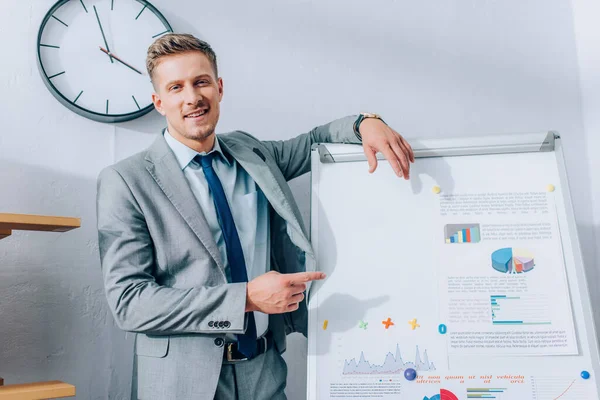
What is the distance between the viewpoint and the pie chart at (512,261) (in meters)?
1.44

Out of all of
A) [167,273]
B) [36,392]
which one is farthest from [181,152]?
[36,392]

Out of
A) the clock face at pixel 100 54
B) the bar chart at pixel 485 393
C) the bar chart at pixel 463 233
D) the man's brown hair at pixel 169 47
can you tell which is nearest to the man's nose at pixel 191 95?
the man's brown hair at pixel 169 47

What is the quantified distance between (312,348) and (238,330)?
0.22 m

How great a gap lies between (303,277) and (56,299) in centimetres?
72

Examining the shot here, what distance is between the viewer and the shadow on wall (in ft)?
5.32

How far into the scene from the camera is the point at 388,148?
155 cm

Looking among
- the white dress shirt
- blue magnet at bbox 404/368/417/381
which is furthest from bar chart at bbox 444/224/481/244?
the white dress shirt

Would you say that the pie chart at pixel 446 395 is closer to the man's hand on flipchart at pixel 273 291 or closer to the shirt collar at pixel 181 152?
the man's hand on flipchart at pixel 273 291

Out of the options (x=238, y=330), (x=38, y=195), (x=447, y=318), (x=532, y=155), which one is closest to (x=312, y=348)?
(x=238, y=330)

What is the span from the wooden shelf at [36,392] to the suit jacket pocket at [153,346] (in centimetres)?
20

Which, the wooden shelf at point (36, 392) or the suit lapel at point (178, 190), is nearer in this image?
the wooden shelf at point (36, 392)

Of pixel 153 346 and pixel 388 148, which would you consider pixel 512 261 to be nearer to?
pixel 388 148

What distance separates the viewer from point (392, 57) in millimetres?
2113

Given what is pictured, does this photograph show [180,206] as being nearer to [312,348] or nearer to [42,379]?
[312,348]
